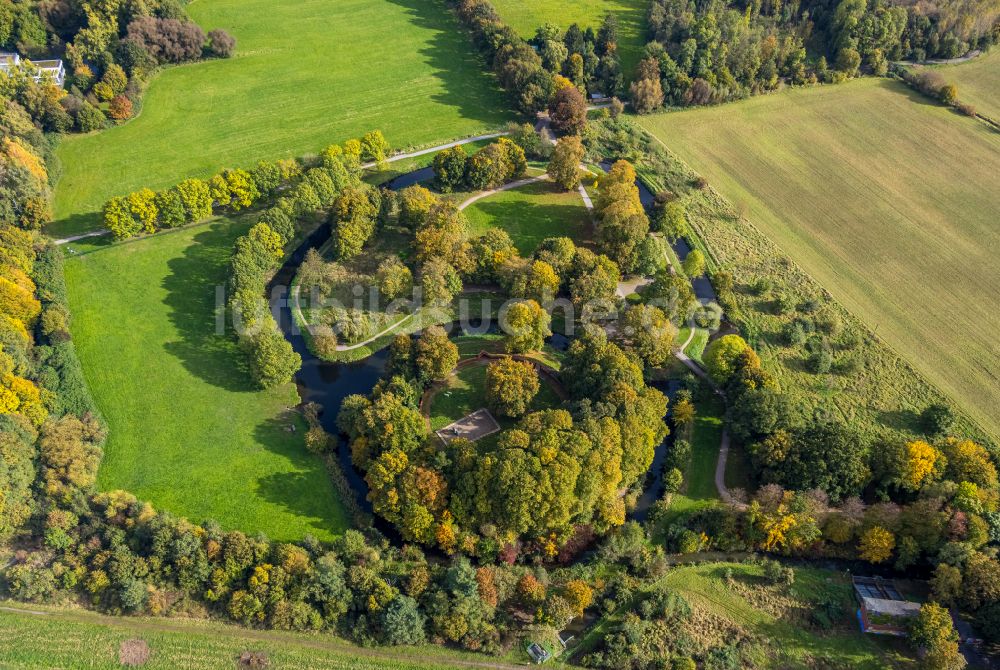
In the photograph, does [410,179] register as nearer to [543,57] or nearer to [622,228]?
[622,228]

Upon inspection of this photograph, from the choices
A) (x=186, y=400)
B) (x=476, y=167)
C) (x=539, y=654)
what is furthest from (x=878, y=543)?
(x=186, y=400)

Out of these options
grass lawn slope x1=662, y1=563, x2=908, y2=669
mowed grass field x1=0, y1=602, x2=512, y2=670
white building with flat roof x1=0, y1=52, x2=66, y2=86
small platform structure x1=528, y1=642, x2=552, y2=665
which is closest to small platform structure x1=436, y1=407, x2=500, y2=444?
mowed grass field x1=0, y1=602, x2=512, y2=670

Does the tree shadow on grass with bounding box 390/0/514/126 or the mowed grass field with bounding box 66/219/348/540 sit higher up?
the tree shadow on grass with bounding box 390/0/514/126

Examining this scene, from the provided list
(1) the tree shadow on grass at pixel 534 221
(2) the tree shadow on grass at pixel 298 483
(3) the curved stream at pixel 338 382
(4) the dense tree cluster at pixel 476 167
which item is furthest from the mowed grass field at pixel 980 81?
(2) the tree shadow on grass at pixel 298 483

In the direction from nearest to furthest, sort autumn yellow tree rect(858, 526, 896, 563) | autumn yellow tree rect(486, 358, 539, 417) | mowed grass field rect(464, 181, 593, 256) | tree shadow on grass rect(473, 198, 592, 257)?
autumn yellow tree rect(858, 526, 896, 563)
autumn yellow tree rect(486, 358, 539, 417)
tree shadow on grass rect(473, 198, 592, 257)
mowed grass field rect(464, 181, 593, 256)

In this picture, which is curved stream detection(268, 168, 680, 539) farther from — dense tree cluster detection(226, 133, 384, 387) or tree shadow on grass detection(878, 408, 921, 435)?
tree shadow on grass detection(878, 408, 921, 435)

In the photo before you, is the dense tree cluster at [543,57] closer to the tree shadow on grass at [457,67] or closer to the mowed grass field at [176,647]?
the tree shadow on grass at [457,67]
